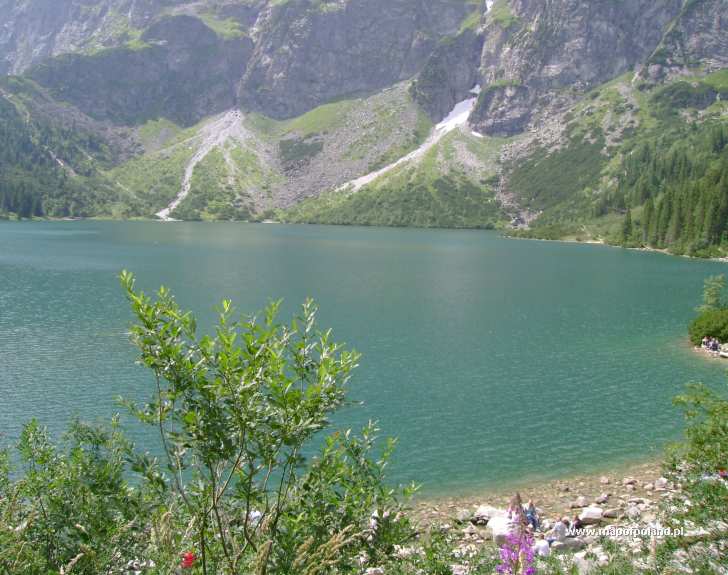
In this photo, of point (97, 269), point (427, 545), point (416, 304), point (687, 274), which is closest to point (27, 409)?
point (427, 545)

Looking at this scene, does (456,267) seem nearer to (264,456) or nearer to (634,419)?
(634,419)

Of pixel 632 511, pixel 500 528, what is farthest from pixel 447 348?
pixel 500 528

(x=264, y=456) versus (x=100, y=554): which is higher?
(x=264, y=456)

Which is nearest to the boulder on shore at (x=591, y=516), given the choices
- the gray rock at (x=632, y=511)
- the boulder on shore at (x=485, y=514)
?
the gray rock at (x=632, y=511)

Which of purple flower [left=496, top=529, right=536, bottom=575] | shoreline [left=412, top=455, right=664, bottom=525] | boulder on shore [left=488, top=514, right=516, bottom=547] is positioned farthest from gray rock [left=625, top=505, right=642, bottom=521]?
purple flower [left=496, top=529, right=536, bottom=575]

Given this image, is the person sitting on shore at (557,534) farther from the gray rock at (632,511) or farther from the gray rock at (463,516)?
the gray rock at (463,516)

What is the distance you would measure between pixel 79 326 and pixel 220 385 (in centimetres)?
5592

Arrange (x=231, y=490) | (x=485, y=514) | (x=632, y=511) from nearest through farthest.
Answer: (x=231, y=490) → (x=632, y=511) → (x=485, y=514)

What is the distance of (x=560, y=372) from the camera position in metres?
46.4

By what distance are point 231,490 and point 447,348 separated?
4542 centimetres

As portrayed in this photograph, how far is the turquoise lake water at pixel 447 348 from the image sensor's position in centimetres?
3231

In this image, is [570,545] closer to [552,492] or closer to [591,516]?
[591,516]

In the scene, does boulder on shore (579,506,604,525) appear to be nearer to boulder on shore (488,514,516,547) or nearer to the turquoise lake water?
boulder on shore (488,514,516,547)

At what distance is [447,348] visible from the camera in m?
53.8
